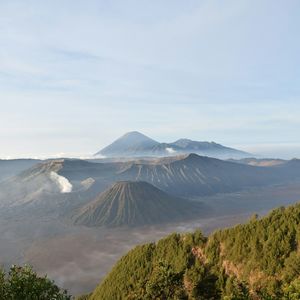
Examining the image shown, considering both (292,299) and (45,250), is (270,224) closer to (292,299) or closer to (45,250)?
(292,299)

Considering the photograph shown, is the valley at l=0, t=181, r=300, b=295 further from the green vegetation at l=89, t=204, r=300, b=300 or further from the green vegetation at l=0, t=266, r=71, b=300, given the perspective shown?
the green vegetation at l=0, t=266, r=71, b=300

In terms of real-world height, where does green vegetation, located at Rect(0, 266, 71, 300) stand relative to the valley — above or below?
above

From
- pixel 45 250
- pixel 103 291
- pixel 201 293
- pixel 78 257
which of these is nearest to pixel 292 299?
pixel 201 293

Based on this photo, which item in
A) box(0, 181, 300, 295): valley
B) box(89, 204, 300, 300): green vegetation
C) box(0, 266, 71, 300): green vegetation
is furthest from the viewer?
box(0, 181, 300, 295): valley

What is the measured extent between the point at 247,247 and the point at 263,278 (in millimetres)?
5788

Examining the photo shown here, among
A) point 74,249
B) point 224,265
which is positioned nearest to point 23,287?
point 224,265

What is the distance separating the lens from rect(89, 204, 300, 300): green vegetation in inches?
1620

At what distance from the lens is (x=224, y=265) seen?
46.6 m

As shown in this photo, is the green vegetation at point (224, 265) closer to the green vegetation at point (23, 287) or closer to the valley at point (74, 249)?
the green vegetation at point (23, 287)

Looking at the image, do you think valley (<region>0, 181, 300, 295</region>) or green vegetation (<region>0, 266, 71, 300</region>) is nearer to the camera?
green vegetation (<region>0, 266, 71, 300</region>)

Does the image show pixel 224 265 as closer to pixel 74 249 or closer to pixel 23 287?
pixel 23 287

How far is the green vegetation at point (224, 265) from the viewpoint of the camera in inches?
1620

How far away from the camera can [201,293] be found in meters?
43.9

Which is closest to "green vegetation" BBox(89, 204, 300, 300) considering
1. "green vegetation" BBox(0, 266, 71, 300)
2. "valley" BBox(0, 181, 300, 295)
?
"green vegetation" BBox(0, 266, 71, 300)
